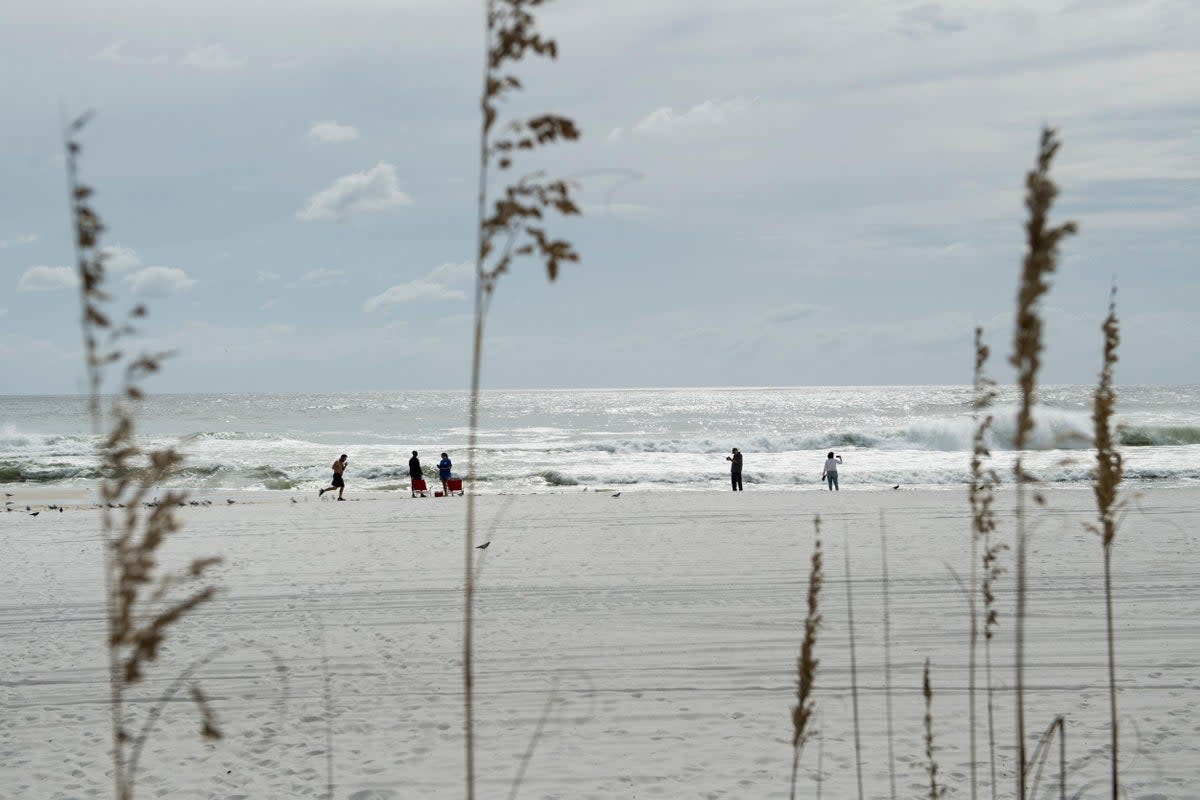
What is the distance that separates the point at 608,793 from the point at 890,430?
48.7m

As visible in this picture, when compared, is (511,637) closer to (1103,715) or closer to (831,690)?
(831,690)

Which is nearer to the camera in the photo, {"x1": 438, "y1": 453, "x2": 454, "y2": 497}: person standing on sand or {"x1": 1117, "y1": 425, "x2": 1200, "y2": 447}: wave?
{"x1": 438, "y1": 453, "x2": 454, "y2": 497}: person standing on sand

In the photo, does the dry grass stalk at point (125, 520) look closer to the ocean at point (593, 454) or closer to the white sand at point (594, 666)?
the white sand at point (594, 666)

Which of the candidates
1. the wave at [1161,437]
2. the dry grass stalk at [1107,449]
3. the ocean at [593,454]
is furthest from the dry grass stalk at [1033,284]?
the wave at [1161,437]

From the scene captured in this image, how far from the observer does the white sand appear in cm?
627

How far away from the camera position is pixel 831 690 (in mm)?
7816

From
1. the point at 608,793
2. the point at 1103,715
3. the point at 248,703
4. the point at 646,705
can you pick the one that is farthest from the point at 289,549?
the point at 1103,715

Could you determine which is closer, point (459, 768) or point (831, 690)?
point (459, 768)

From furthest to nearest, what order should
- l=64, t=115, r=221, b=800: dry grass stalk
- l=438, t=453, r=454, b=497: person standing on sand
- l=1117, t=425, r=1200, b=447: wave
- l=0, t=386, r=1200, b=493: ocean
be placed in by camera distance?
l=1117, t=425, r=1200, b=447: wave
l=0, t=386, r=1200, b=493: ocean
l=438, t=453, r=454, b=497: person standing on sand
l=64, t=115, r=221, b=800: dry grass stalk

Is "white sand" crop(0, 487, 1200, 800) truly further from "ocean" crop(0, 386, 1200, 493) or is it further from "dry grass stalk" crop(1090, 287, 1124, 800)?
"ocean" crop(0, 386, 1200, 493)

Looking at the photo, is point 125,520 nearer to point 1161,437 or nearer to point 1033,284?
point 1033,284

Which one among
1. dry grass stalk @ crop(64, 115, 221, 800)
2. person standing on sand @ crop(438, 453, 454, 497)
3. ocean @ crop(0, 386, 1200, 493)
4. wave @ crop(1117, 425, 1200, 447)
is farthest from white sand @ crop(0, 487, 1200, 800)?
wave @ crop(1117, 425, 1200, 447)

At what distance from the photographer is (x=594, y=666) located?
859cm

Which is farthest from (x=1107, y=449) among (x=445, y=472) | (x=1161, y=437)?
(x=1161, y=437)
